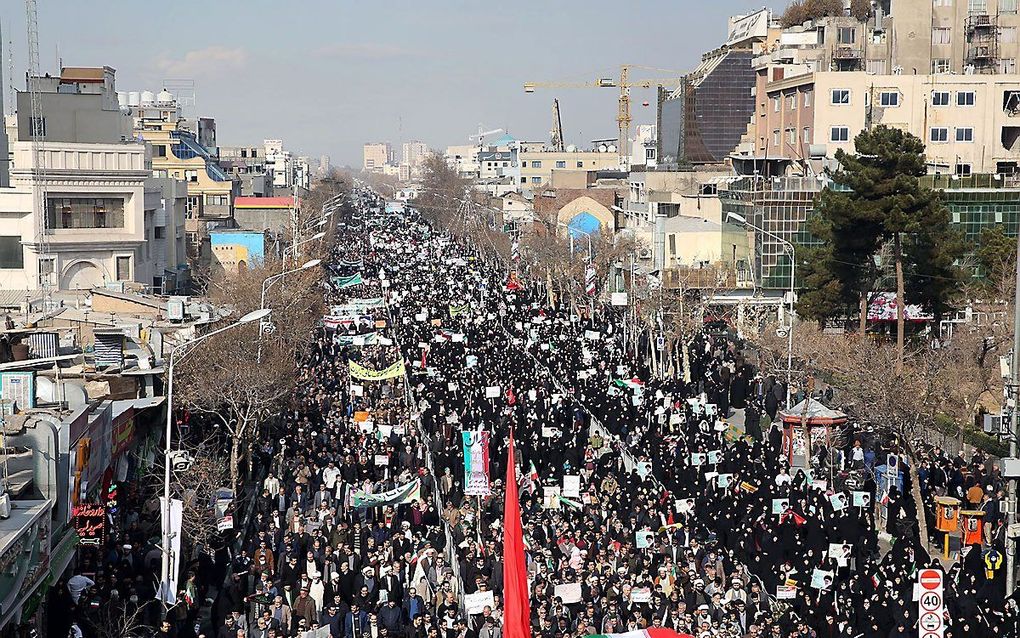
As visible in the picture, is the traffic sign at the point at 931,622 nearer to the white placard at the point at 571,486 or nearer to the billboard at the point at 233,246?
the white placard at the point at 571,486

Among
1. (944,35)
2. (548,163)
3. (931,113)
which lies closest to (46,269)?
(931,113)

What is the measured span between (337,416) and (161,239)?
2824 cm

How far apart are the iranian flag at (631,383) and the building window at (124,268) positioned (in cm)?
2237

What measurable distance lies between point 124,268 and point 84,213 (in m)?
2.35

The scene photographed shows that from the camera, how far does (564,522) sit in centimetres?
2164

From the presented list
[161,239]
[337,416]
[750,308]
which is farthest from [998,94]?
[337,416]

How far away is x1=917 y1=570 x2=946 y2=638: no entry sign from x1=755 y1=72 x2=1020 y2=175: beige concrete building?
47771 millimetres

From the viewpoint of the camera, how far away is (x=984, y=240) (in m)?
42.2

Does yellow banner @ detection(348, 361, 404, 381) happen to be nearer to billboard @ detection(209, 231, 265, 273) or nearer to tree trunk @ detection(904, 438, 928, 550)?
tree trunk @ detection(904, 438, 928, 550)

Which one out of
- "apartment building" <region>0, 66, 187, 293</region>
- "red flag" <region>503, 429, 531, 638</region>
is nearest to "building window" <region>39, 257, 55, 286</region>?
"apartment building" <region>0, 66, 187, 293</region>

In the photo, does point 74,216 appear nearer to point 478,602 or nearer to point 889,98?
point 889,98

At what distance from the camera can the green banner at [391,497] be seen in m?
23.3

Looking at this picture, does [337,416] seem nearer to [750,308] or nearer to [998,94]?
[750,308]

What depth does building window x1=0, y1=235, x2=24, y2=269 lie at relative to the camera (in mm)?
50844
